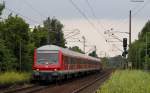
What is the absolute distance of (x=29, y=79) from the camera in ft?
154

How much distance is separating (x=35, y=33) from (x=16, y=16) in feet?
35.8

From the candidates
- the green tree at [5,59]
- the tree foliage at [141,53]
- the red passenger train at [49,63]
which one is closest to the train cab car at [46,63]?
the red passenger train at [49,63]

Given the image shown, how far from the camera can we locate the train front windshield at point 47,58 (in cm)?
4513

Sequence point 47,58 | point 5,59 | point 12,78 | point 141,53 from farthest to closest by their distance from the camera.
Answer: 1. point 141,53
2. point 5,59
3. point 47,58
4. point 12,78

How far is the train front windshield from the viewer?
45131mm

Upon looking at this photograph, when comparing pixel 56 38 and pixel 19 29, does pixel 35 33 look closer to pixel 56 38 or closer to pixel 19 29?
pixel 19 29

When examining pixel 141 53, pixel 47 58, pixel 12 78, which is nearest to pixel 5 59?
pixel 47 58

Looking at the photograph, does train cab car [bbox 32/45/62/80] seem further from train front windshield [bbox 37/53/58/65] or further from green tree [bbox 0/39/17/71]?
green tree [bbox 0/39/17/71]

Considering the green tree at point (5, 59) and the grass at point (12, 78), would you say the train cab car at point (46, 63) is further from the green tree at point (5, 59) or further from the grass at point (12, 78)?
the green tree at point (5, 59)

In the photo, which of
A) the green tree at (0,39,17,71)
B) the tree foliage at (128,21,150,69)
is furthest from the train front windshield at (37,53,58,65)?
the tree foliage at (128,21,150,69)

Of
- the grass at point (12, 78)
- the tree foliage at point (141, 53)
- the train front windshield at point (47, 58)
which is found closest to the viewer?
the grass at point (12, 78)

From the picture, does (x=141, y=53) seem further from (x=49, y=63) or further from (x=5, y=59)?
(x=49, y=63)

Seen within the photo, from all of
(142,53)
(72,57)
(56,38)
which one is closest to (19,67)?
(72,57)

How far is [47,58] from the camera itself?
45.4 m
